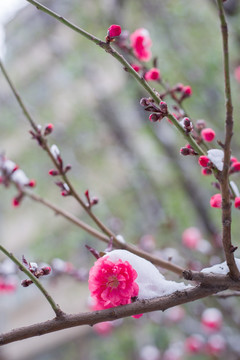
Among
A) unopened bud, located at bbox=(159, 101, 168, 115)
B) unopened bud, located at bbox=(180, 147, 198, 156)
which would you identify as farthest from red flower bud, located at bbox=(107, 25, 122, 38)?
unopened bud, located at bbox=(180, 147, 198, 156)

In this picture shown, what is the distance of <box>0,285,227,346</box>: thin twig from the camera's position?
2.84 ft

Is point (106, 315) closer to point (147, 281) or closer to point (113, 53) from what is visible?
point (147, 281)

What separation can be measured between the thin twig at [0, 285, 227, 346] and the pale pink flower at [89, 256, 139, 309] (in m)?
0.04

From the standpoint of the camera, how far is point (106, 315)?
90 cm

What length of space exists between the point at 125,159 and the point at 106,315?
471cm

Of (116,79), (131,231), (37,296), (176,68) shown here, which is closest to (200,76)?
(176,68)

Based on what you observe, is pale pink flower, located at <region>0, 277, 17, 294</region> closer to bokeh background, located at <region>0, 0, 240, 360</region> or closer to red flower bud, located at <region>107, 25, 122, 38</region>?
bokeh background, located at <region>0, 0, 240, 360</region>

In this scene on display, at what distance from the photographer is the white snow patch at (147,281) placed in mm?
978

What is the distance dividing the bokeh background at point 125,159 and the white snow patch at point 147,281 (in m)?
0.75

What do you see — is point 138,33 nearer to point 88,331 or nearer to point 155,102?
point 155,102

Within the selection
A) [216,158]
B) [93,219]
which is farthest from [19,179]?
[216,158]

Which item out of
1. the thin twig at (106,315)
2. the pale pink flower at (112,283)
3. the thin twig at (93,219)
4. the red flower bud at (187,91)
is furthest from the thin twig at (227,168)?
the red flower bud at (187,91)

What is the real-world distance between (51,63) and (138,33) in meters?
9.58

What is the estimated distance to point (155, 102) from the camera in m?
0.99
